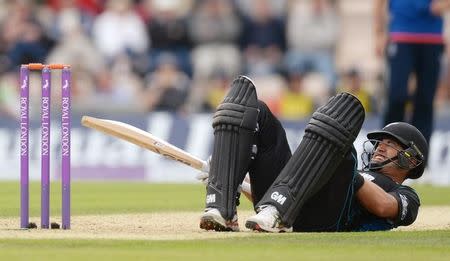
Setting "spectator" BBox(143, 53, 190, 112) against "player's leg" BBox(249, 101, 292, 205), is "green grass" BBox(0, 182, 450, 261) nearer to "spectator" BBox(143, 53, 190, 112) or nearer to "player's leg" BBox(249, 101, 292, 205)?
"player's leg" BBox(249, 101, 292, 205)

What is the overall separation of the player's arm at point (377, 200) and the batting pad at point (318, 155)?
0.61 feet

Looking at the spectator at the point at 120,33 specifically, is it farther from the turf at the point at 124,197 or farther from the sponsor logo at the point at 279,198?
the sponsor logo at the point at 279,198

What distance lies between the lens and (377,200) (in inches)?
233

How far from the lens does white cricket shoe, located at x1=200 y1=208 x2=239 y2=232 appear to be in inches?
231

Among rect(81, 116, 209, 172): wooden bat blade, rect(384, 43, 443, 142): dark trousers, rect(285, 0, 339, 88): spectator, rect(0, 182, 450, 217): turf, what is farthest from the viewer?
rect(285, 0, 339, 88): spectator

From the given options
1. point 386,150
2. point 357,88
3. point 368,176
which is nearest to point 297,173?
point 368,176

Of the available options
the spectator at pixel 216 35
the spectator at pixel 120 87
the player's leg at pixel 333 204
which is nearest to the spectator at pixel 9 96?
the spectator at pixel 120 87

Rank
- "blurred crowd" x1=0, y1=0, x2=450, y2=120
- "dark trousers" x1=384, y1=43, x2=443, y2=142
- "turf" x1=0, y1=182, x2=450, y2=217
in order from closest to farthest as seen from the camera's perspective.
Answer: "turf" x1=0, y1=182, x2=450, y2=217
"dark trousers" x1=384, y1=43, x2=443, y2=142
"blurred crowd" x1=0, y1=0, x2=450, y2=120

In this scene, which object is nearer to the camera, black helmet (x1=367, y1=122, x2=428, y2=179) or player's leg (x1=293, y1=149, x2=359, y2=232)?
player's leg (x1=293, y1=149, x2=359, y2=232)

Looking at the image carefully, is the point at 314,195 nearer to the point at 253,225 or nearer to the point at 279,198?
the point at 279,198

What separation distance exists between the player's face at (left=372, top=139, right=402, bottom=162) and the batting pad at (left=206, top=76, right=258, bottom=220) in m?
0.75

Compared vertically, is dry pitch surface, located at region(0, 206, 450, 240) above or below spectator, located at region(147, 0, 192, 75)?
below

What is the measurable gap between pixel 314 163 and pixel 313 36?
11.3 metres

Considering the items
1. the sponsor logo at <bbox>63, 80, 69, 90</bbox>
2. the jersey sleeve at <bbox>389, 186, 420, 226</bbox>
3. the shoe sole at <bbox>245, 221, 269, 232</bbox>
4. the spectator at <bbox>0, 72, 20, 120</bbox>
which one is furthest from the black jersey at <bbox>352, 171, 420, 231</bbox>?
the spectator at <bbox>0, 72, 20, 120</bbox>
